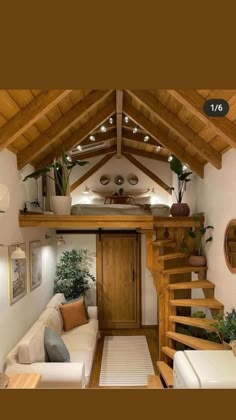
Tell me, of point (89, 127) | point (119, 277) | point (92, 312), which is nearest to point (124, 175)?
point (119, 277)

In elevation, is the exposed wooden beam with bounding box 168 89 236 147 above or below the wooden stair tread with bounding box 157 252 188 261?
above

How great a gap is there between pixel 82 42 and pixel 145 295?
534 centimetres

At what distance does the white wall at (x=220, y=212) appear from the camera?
281cm

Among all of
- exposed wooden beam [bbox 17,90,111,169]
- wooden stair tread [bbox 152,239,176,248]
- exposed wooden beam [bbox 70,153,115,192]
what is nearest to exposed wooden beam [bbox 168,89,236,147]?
exposed wooden beam [bbox 17,90,111,169]

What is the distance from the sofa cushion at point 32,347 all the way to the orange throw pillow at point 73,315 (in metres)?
1.14

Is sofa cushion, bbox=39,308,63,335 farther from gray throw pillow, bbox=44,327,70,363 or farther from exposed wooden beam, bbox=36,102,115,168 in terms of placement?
exposed wooden beam, bbox=36,102,115,168

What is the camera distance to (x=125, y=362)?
4188 millimetres

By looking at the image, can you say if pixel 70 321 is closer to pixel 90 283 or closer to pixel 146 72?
pixel 90 283

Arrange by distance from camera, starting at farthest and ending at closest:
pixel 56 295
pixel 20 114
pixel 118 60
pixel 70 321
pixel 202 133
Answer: pixel 56 295
pixel 70 321
pixel 202 133
pixel 20 114
pixel 118 60

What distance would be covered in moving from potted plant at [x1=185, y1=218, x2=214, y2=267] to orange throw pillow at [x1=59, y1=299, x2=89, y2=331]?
2.03 m

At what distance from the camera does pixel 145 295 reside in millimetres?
5742

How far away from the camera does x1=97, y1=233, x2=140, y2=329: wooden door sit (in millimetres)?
5715

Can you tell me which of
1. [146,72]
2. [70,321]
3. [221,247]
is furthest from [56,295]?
[146,72]

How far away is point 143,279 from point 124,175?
2214 millimetres
